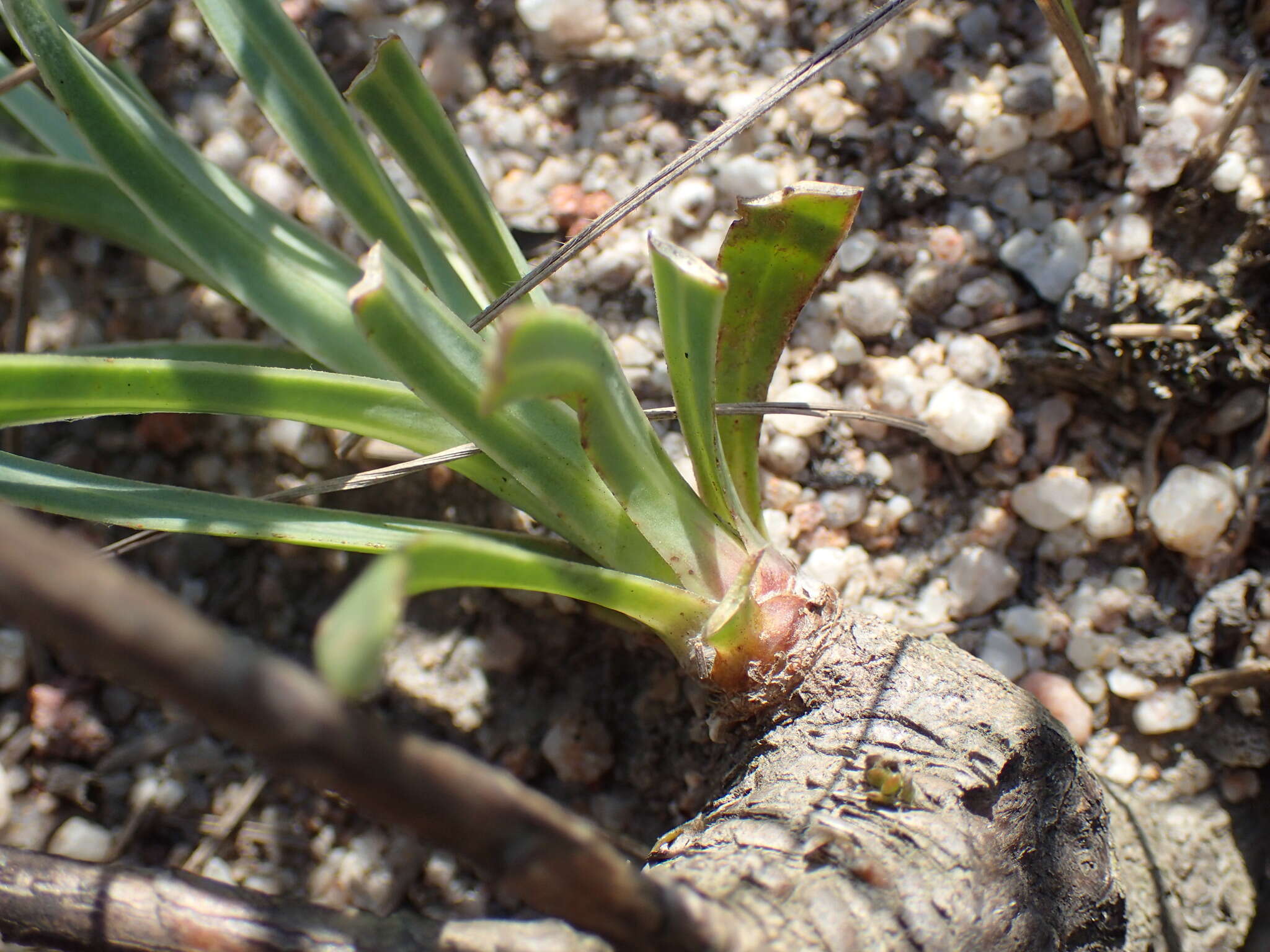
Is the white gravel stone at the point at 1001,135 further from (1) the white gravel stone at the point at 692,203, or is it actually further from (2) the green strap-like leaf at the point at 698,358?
(2) the green strap-like leaf at the point at 698,358

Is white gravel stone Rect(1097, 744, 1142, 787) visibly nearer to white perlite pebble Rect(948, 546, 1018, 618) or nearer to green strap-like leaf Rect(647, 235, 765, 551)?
white perlite pebble Rect(948, 546, 1018, 618)

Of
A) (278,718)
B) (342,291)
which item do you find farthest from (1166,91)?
(278,718)

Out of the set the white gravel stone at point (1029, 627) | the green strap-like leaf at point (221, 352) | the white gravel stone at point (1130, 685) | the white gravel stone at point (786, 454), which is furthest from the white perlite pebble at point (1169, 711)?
the green strap-like leaf at point (221, 352)

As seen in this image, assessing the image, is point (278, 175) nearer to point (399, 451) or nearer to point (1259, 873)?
point (399, 451)

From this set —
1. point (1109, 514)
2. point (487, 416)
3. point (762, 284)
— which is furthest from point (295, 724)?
point (1109, 514)

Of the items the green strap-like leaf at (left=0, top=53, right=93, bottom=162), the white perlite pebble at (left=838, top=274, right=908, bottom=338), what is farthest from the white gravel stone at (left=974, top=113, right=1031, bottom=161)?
the green strap-like leaf at (left=0, top=53, right=93, bottom=162)

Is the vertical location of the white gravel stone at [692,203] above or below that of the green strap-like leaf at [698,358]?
above
